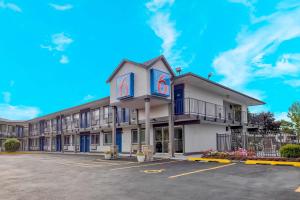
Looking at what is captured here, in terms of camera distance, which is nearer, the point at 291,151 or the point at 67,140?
the point at 291,151

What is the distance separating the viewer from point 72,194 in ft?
24.5

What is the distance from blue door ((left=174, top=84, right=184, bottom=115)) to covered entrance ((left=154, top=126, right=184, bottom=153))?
1521 millimetres

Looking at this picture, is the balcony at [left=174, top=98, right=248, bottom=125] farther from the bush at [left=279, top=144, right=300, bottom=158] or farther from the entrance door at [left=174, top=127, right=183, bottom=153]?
the bush at [left=279, top=144, right=300, bottom=158]

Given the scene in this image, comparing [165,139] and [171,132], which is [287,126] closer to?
[165,139]

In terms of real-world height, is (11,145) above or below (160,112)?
below

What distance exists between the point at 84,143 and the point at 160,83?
61.5ft

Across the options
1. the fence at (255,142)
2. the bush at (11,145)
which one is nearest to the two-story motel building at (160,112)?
the fence at (255,142)

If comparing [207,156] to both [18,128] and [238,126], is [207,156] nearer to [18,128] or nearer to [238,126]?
[238,126]

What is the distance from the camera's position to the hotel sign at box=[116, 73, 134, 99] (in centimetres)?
1968

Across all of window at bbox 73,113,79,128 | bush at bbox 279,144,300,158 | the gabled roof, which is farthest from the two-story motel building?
bush at bbox 279,144,300,158

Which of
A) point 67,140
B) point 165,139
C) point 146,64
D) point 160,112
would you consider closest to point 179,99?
point 160,112

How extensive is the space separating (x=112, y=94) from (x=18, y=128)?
134 feet

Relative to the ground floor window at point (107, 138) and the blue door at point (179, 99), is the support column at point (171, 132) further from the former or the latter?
the ground floor window at point (107, 138)

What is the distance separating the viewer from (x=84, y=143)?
112 ft
